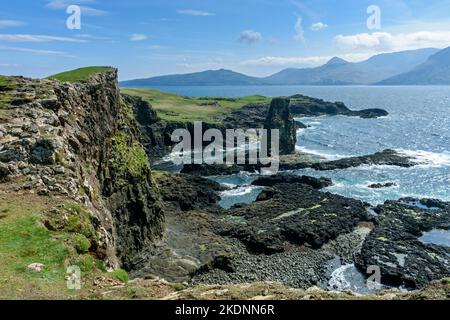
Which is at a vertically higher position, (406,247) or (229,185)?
(229,185)

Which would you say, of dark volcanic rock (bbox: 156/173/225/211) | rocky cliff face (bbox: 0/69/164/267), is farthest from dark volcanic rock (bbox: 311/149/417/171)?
rocky cliff face (bbox: 0/69/164/267)

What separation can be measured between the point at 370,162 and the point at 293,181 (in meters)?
31.6

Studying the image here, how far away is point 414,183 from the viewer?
90.9m

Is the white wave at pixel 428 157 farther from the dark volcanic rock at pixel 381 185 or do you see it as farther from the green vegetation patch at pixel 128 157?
the green vegetation patch at pixel 128 157

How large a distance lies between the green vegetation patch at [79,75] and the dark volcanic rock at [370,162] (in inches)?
2616

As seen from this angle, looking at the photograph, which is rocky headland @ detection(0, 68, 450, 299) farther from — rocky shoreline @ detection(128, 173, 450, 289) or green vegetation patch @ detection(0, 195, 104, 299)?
rocky shoreline @ detection(128, 173, 450, 289)

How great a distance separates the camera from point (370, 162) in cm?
10956

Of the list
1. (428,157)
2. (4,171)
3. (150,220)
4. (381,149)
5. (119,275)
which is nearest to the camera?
(119,275)

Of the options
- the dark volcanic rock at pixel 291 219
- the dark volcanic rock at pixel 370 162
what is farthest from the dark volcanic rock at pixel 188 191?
the dark volcanic rock at pixel 370 162

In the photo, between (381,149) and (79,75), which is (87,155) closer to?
(79,75)

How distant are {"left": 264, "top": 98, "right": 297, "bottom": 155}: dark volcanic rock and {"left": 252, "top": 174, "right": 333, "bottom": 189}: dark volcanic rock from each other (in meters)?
31.5

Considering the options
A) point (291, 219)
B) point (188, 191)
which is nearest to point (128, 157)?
point (188, 191)

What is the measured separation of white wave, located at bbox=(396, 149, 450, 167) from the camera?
109 meters

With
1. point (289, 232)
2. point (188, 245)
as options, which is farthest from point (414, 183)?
point (188, 245)
